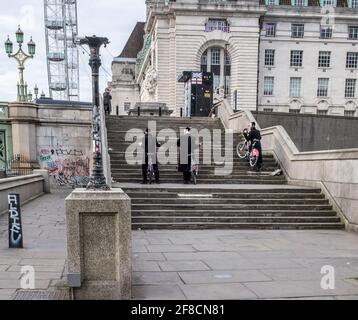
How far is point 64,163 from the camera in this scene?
2495 centimetres

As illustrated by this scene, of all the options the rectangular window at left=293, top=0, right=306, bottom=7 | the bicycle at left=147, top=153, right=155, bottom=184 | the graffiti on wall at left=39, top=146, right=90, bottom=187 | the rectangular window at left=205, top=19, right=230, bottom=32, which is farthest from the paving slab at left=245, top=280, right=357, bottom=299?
the rectangular window at left=293, top=0, right=306, bottom=7

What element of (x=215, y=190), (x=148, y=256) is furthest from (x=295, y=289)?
(x=215, y=190)

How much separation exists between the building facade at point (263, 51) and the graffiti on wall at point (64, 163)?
28.5 m

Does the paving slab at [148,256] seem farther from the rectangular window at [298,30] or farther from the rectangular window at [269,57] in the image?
the rectangular window at [298,30]

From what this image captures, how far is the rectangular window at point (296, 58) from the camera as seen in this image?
195 feet

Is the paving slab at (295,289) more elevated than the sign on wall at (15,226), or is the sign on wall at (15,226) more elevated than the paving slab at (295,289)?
the sign on wall at (15,226)

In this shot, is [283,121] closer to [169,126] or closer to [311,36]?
[169,126]

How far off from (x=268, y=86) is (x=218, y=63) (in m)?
8.25

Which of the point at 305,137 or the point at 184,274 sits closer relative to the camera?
the point at 184,274

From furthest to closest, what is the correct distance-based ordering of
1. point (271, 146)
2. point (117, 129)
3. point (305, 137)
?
1. point (305, 137)
2. point (117, 129)
3. point (271, 146)

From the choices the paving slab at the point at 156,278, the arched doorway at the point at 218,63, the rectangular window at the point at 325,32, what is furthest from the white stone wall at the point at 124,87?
the paving slab at the point at 156,278

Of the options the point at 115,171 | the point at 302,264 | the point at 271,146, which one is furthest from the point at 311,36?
the point at 302,264

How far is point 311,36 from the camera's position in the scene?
59.2 m

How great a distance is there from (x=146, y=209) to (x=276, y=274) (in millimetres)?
5414
